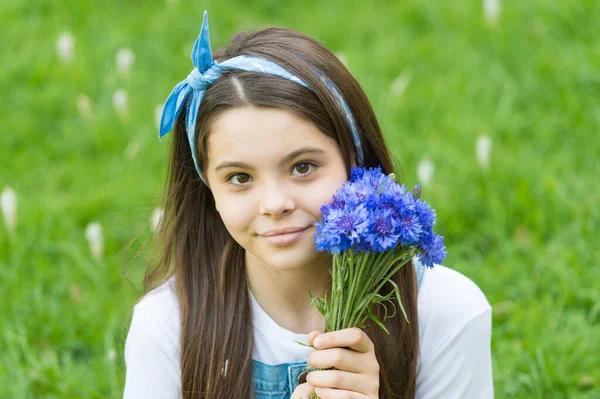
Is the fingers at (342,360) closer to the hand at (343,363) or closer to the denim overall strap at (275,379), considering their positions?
the hand at (343,363)

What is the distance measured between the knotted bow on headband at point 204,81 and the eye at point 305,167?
0.19 meters

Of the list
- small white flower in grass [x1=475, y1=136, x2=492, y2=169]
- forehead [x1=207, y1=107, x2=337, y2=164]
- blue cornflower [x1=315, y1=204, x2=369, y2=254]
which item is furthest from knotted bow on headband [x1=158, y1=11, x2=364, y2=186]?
small white flower in grass [x1=475, y1=136, x2=492, y2=169]

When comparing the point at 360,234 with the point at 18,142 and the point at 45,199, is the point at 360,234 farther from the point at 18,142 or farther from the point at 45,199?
the point at 18,142

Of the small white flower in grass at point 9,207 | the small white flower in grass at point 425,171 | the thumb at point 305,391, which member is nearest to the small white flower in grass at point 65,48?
the small white flower in grass at point 9,207

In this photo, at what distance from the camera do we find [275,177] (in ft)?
6.93

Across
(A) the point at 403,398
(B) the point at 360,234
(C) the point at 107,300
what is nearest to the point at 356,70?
(C) the point at 107,300

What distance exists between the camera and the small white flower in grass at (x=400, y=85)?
4.60 metres

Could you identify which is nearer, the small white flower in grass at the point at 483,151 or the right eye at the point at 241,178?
the right eye at the point at 241,178

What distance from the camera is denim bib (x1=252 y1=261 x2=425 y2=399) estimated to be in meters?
2.51

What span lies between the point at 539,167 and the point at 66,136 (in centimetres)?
248

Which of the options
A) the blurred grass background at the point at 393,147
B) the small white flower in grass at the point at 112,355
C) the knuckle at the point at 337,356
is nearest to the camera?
the knuckle at the point at 337,356

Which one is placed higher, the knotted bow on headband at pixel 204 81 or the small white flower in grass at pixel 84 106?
the small white flower in grass at pixel 84 106

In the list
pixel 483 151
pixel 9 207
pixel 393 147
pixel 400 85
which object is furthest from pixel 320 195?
pixel 400 85

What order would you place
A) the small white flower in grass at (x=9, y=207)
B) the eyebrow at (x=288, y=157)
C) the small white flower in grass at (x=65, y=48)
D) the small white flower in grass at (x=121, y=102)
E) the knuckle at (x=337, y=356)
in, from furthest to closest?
1. the small white flower in grass at (x=65, y=48)
2. the small white flower in grass at (x=121, y=102)
3. the small white flower in grass at (x=9, y=207)
4. the eyebrow at (x=288, y=157)
5. the knuckle at (x=337, y=356)
